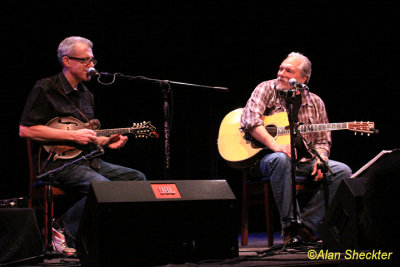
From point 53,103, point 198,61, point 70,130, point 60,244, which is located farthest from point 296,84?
point 198,61

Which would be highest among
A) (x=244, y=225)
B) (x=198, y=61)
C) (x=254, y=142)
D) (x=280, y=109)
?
(x=198, y=61)

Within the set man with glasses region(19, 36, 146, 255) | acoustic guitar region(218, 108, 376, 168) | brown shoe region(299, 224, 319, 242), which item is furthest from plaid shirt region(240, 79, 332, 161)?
man with glasses region(19, 36, 146, 255)

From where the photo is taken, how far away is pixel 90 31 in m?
5.15

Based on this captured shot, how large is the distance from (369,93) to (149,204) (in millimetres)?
4082

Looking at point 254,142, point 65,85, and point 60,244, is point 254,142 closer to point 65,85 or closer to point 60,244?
point 65,85

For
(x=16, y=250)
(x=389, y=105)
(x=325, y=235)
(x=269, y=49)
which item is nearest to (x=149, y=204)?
(x=16, y=250)

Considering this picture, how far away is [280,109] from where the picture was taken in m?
4.36

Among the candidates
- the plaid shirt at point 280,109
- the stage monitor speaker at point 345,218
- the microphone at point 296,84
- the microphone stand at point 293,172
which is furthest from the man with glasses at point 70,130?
the stage monitor speaker at point 345,218

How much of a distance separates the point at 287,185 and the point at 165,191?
154cm

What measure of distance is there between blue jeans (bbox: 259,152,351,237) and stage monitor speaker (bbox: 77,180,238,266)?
44.4 inches

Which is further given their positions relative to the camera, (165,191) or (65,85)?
(65,85)

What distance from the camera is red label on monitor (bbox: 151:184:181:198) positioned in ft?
8.61

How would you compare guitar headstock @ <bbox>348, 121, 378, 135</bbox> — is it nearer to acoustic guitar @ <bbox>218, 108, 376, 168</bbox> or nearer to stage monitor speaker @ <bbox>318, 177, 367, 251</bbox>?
acoustic guitar @ <bbox>218, 108, 376, 168</bbox>

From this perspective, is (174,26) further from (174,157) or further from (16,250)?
(16,250)
